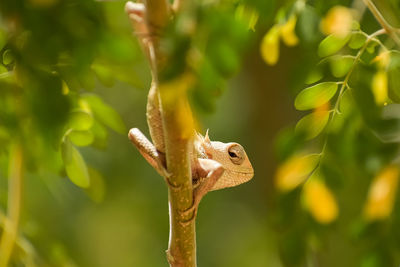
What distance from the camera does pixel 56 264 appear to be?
239cm

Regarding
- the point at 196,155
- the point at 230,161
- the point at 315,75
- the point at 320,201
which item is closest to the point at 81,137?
the point at 196,155

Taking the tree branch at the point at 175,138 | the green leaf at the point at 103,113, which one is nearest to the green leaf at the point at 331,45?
the tree branch at the point at 175,138

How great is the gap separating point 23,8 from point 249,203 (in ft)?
18.2

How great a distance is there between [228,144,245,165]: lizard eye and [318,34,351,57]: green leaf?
57 centimetres

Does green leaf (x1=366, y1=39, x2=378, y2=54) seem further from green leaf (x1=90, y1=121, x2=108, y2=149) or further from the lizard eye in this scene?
green leaf (x1=90, y1=121, x2=108, y2=149)

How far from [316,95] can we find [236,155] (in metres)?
0.54

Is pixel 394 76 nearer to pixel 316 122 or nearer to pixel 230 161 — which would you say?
pixel 316 122

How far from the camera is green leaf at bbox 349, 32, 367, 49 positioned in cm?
155

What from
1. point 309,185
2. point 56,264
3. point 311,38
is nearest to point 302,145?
point 309,185

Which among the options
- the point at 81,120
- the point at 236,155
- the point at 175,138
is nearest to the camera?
the point at 175,138

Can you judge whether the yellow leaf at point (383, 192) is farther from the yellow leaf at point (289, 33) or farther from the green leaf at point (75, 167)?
the green leaf at point (75, 167)

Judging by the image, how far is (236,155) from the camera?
2.01 m

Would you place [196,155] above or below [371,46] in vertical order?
below

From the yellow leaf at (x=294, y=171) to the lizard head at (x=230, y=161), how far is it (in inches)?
25.2
